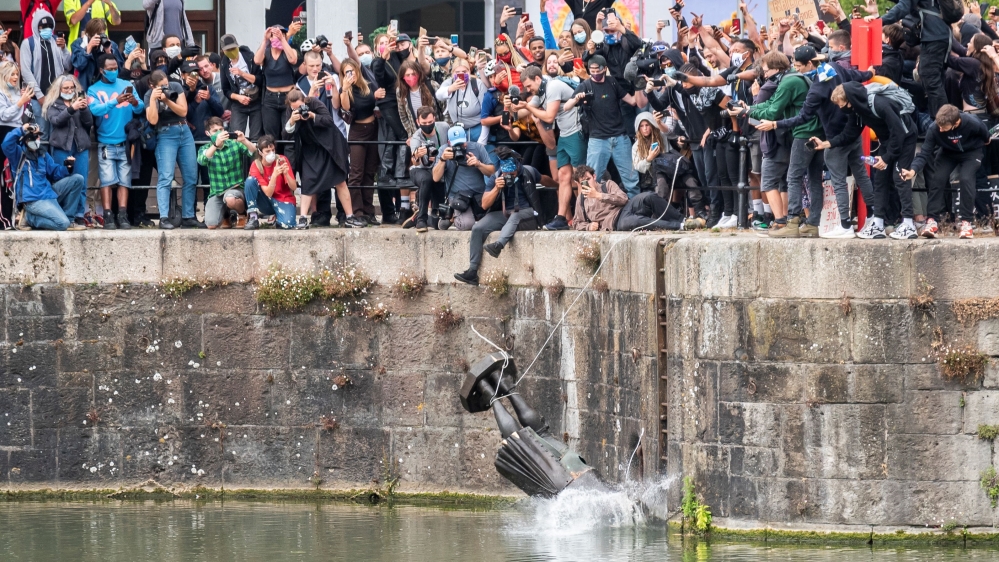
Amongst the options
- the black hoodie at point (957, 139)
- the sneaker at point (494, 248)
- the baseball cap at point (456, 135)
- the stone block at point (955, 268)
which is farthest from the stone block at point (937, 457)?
the baseball cap at point (456, 135)

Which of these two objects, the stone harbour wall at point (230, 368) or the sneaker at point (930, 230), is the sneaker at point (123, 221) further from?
the sneaker at point (930, 230)

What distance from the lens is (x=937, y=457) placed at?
12148 millimetres

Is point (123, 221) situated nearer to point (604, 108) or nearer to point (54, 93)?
point (54, 93)

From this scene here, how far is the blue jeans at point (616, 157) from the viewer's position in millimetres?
15258

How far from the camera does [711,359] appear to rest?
499 inches

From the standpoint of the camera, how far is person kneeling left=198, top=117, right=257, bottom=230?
634 inches

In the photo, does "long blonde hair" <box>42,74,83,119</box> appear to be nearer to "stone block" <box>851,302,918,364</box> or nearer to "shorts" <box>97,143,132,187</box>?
"shorts" <box>97,143,132,187</box>

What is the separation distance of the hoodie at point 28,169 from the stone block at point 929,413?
884 cm

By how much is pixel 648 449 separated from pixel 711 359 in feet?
3.89

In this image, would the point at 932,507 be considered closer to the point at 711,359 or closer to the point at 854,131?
the point at 711,359

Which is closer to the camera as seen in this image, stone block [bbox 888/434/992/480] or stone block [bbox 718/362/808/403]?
stone block [bbox 888/434/992/480]

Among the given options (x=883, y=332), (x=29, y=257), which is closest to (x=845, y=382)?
(x=883, y=332)

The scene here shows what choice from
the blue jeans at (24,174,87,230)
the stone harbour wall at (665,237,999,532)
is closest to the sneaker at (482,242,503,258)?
the stone harbour wall at (665,237,999,532)

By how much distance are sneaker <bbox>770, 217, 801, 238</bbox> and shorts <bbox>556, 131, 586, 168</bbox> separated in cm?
291
